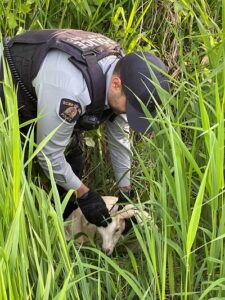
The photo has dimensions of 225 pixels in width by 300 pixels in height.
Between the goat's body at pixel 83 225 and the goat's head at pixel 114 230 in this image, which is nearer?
the goat's head at pixel 114 230

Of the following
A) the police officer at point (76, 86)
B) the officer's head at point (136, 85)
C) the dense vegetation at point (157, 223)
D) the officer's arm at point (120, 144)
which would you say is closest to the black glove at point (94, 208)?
the police officer at point (76, 86)

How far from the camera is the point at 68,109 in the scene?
2068mm

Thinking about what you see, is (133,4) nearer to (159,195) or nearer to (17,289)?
(159,195)

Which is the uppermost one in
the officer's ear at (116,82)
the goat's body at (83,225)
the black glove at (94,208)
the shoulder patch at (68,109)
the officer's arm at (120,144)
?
the officer's ear at (116,82)

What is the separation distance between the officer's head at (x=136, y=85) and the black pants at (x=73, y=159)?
406mm

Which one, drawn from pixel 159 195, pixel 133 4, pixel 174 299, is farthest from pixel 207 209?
pixel 133 4

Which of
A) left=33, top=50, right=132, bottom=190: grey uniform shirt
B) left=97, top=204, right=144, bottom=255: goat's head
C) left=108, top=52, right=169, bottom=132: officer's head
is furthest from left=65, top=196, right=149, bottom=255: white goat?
left=108, top=52, right=169, bottom=132: officer's head

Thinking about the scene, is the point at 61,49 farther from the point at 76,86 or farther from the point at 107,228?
the point at 107,228

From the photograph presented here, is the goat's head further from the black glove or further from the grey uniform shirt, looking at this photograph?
the grey uniform shirt

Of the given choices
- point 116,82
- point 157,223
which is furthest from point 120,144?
point 157,223

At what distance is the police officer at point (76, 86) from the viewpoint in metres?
2.06

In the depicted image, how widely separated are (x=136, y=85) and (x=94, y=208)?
0.52 metres

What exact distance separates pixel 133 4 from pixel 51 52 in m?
0.73

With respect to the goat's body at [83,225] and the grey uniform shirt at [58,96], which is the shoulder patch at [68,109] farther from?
the goat's body at [83,225]
